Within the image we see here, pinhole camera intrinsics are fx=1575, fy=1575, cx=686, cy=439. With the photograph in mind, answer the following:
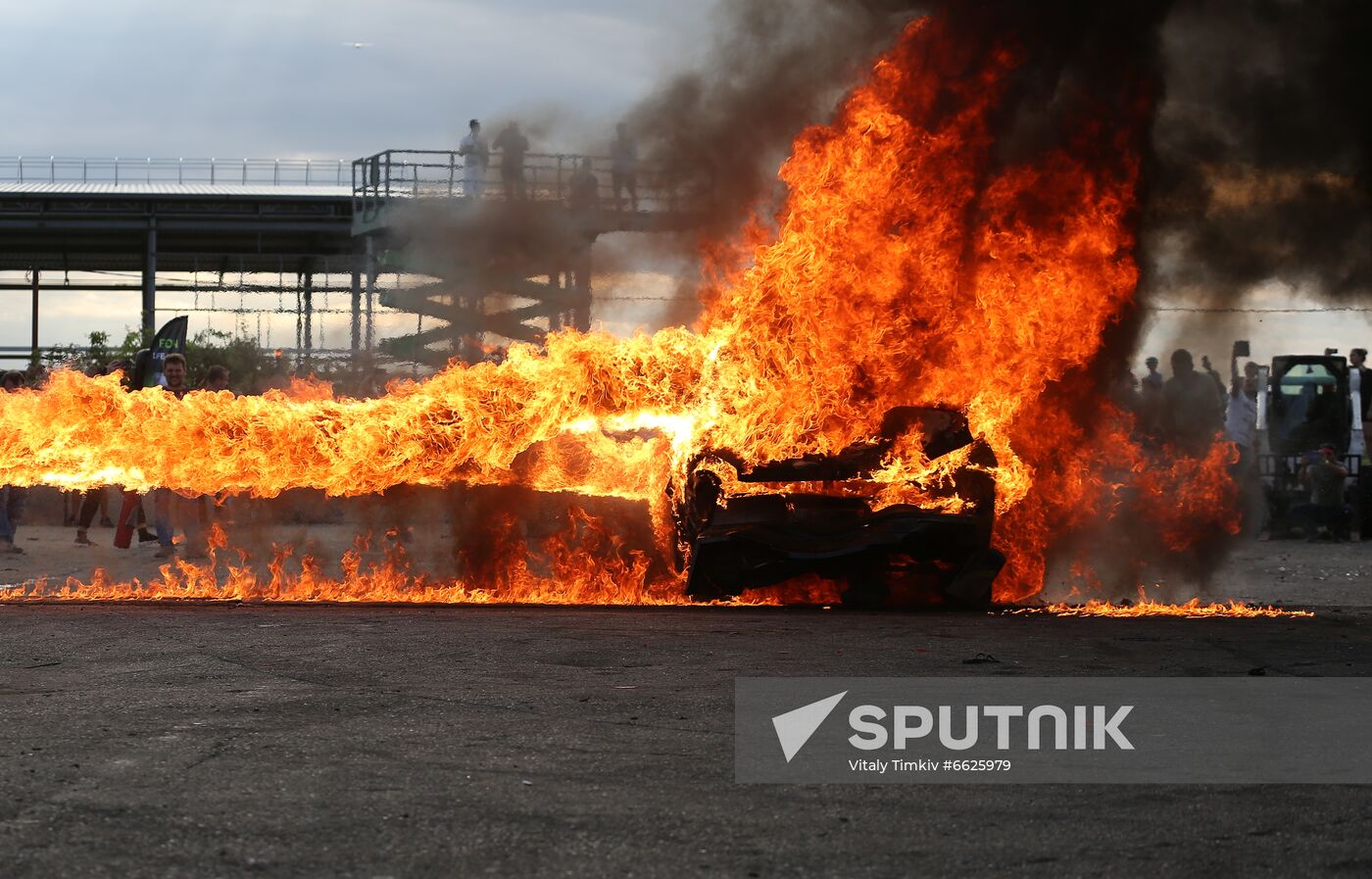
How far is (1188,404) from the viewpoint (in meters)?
14.5

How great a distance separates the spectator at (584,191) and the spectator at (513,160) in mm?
640

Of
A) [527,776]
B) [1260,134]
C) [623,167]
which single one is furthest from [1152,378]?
[527,776]

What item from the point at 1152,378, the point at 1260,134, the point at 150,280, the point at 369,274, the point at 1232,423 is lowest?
the point at 1232,423

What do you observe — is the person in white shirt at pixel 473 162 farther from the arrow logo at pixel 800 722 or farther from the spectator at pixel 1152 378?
the arrow logo at pixel 800 722

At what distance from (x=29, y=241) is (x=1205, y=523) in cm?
3555

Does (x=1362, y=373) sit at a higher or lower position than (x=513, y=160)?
lower

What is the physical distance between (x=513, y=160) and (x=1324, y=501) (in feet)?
35.6

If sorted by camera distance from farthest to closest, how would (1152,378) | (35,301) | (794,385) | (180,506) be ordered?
1. (35,301)
2. (1152,378)
3. (180,506)
4. (794,385)

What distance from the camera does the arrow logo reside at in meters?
5.97

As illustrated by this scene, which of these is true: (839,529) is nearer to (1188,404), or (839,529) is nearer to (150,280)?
(1188,404)

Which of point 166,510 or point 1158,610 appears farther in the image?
point 166,510

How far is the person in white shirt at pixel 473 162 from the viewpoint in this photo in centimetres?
1638

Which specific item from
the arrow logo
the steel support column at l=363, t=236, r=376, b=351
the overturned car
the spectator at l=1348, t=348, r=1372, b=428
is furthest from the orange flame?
the spectator at l=1348, t=348, r=1372, b=428

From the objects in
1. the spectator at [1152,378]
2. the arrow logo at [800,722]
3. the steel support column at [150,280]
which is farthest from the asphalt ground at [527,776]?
the steel support column at [150,280]
